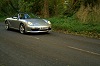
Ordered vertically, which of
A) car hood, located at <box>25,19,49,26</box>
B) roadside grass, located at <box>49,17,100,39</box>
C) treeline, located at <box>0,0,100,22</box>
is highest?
treeline, located at <box>0,0,100,22</box>

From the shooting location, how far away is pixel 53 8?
39.5 m

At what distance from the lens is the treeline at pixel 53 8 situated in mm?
19203

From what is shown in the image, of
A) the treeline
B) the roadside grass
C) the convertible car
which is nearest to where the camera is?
the convertible car

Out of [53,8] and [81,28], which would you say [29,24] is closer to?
[81,28]

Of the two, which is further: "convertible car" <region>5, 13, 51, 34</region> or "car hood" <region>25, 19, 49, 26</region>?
"car hood" <region>25, 19, 49, 26</region>

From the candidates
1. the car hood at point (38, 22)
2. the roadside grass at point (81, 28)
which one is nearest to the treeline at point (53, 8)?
the roadside grass at point (81, 28)

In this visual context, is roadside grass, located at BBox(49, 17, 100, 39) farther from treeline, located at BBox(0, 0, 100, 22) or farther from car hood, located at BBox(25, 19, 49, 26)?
car hood, located at BBox(25, 19, 49, 26)

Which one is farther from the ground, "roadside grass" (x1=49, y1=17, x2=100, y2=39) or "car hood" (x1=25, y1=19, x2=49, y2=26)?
"car hood" (x1=25, y1=19, x2=49, y2=26)

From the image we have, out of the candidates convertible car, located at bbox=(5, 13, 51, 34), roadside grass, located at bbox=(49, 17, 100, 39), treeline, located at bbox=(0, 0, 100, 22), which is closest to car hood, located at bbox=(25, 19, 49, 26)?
convertible car, located at bbox=(5, 13, 51, 34)

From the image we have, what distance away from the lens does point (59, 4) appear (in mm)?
44938

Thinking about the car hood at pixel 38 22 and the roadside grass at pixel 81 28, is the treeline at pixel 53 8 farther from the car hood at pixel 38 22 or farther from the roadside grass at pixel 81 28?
the car hood at pixel 38 22

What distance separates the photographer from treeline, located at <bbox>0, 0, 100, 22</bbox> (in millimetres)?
19203

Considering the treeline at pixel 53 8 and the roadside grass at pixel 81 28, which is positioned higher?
the treeline at pixel 53 8

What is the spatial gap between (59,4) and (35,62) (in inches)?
1515
